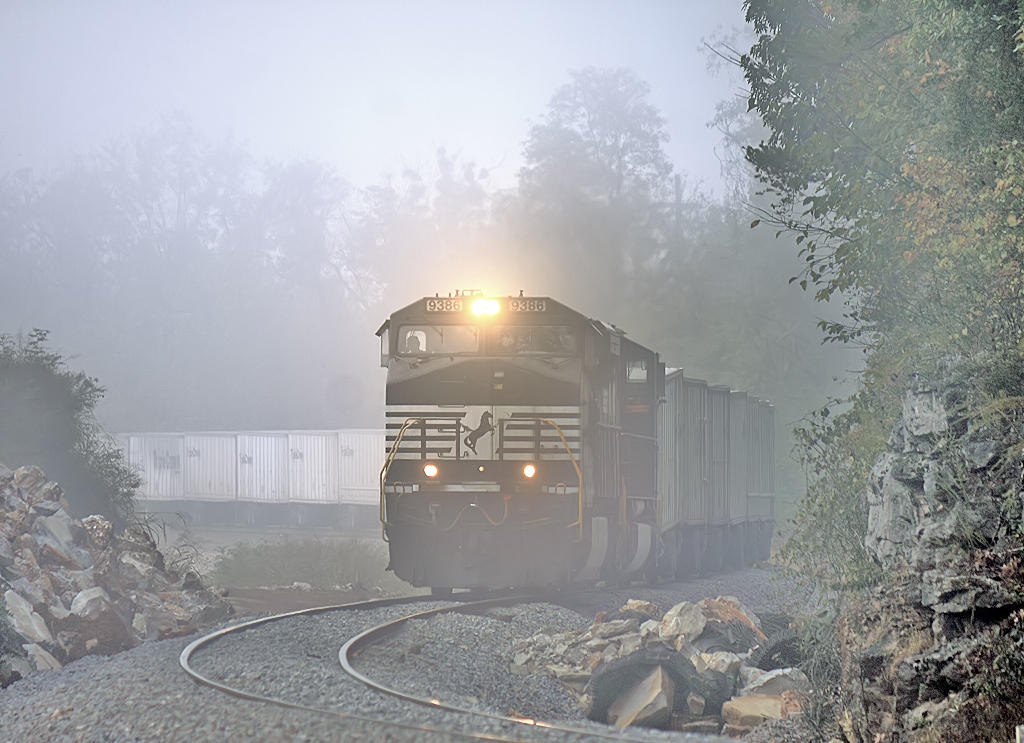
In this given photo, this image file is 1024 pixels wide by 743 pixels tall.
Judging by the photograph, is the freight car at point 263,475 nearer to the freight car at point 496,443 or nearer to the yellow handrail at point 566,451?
the freight car at point 496,443

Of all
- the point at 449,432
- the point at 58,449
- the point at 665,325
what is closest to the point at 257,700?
the point at 449,432

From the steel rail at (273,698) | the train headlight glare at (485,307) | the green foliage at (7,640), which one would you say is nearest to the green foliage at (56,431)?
the steel rail at (273,698)

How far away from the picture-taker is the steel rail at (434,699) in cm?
770

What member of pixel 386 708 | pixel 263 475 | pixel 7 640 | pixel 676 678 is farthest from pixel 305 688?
pixel 263 475

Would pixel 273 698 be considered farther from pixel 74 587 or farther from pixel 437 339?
pixel 437 339

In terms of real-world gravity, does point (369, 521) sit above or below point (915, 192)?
below

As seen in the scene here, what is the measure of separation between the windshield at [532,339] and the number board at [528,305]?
215mm

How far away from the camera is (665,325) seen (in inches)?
1729

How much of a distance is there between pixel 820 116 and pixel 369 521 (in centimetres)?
2897

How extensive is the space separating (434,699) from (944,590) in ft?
14.3

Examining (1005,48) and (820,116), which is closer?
(1005,48)

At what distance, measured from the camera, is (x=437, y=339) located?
13945 millimetres

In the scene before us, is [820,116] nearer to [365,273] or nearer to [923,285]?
[923,285]

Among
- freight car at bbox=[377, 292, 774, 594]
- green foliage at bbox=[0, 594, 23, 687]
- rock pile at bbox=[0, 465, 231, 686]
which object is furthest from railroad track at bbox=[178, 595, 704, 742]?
green foliage at bbox=[0, 594, 23, 687]
